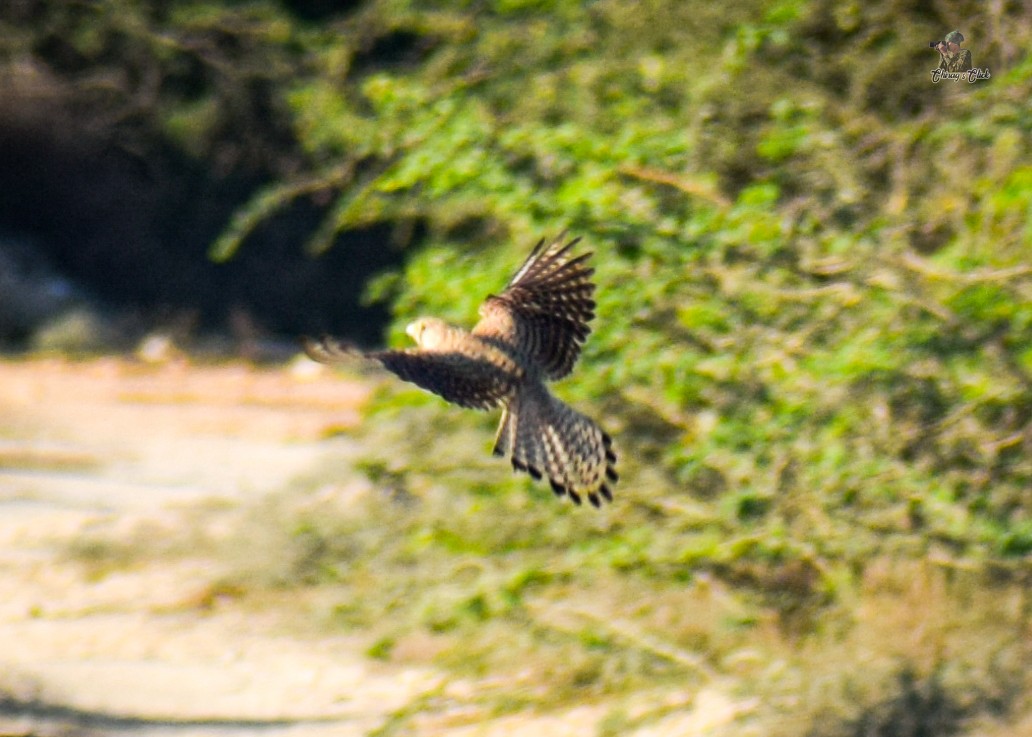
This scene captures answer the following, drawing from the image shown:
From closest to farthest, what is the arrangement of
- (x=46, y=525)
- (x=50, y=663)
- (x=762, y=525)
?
(x=762, y=525) → (x=50, y=663) → (x=46, y=525)

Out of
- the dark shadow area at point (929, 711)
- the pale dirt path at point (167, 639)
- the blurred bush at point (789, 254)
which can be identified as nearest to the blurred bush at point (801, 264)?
the blurred bush at point (789, 254)

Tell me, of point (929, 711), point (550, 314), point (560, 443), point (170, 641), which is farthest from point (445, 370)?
point (170, 641)

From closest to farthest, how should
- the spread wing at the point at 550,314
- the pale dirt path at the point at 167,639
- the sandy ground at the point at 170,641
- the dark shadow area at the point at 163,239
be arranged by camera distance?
the spread wing at the point at 550,314, the sandy ground at the point at 170,641, the pale dirt path at the point at 167,639, the dark shadow area at the point at 163,239

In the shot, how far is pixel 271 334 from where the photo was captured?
64.3 feet

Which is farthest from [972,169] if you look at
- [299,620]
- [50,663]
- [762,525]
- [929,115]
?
[50,663]

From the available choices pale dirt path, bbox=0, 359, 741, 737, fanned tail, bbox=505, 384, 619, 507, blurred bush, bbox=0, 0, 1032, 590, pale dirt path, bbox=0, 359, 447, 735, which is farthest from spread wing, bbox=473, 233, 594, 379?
pale dirt path, bbox=0, 359, 447, 735

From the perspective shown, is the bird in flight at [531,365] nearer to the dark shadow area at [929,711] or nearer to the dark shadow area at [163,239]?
the dark shadow area at [929,711]

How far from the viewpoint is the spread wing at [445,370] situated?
3.61 m

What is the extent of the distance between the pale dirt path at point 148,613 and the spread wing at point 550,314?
6.29 feet

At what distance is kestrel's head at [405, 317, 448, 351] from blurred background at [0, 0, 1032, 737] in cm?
85

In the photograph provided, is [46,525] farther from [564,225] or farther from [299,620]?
[564,225]

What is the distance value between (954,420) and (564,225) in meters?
1.35

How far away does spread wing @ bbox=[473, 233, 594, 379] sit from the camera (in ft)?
14.6

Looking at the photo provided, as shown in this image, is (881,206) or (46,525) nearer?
(881,206)
